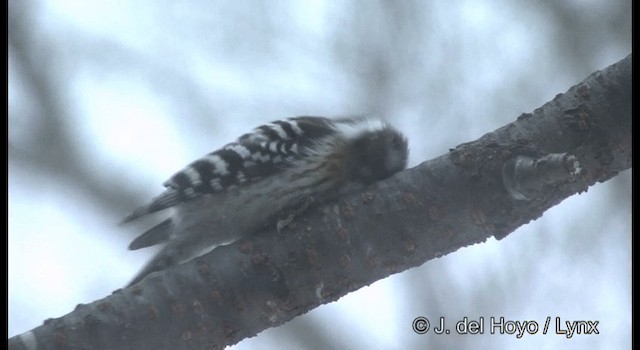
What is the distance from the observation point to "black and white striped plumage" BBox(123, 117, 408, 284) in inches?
97.5

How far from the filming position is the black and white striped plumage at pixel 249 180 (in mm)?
2477

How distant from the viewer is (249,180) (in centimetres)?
258

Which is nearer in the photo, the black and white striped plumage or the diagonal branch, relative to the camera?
the diagonal branch

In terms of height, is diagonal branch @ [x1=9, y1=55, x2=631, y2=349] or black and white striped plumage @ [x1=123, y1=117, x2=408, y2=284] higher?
black and white striped plumage @ [x1=123, y1=117, x2=408, y2=284]

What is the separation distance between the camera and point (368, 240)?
6.53 ft

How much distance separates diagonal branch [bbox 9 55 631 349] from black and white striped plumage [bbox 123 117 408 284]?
371mm

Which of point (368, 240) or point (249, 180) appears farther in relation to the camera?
point (249, 180)

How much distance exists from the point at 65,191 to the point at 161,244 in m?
1.80

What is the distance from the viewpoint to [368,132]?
9.36 ft

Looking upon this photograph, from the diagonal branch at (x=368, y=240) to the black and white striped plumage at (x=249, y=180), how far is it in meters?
0.37

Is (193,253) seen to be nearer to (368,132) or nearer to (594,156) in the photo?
(368,132)

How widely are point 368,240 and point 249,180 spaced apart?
0.70m

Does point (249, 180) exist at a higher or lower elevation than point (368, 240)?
higher
